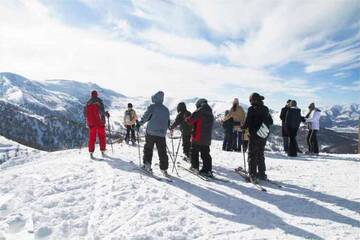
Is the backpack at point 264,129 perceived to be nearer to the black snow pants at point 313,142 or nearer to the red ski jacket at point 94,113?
the red ski jacket at point 94,113

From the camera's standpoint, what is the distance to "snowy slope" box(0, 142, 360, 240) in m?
7.32

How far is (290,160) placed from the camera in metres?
16.3

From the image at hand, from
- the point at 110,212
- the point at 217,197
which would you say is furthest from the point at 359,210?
the point at 110,212

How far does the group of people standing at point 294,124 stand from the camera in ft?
57.4

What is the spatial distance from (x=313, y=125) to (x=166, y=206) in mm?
12485

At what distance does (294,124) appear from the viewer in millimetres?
17484

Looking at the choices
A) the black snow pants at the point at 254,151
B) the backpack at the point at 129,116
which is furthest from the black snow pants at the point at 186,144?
the backpack at the point at 129,116

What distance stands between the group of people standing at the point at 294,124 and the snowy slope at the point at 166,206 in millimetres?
4910

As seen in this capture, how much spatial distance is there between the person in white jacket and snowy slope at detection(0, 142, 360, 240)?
6.02m

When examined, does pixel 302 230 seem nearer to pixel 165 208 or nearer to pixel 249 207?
pixel 249 207

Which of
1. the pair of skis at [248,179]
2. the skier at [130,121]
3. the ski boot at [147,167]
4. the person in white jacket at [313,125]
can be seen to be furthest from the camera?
the skier at [130,121]

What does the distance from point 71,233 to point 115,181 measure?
3408 mm

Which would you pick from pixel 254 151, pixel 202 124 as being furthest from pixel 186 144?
pixel 254 151

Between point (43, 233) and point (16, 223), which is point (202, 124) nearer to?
point (43, 233)
